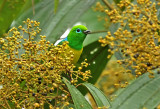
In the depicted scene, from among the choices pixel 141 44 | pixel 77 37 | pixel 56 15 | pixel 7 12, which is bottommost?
pixel 141 44

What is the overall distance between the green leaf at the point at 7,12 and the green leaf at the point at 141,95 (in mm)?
1510

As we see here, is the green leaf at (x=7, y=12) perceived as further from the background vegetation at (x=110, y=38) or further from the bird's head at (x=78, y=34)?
the bird's head at (x=78, y=34)

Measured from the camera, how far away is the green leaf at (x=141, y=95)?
203cm

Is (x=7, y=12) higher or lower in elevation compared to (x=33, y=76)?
higher

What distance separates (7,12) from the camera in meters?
3.39

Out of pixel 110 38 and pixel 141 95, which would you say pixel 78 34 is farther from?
pixel 141 95

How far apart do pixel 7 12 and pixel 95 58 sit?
1.03m

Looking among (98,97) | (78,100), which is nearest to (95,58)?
(98,97)

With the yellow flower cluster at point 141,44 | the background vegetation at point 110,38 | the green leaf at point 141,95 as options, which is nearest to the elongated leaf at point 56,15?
the background vegetation at point 110,38

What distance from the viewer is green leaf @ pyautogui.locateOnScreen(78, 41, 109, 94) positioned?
3.76m

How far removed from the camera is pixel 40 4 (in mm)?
3598

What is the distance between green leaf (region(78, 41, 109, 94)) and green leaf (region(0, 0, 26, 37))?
0.88m

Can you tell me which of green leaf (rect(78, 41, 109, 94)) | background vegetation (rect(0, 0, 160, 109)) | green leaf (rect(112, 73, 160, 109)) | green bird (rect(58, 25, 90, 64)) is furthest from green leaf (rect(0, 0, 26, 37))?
green leaf (rect(112, 73, 160, 109))

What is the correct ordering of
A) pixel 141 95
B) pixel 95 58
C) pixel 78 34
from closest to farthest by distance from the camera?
pixel 141 95
pixel 95 58
pixel 78 34
